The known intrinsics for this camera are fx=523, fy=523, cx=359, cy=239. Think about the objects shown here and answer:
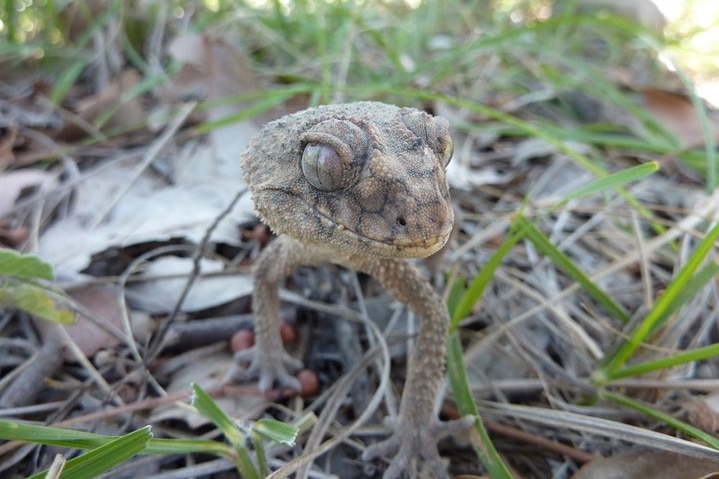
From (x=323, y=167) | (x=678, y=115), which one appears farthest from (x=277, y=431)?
(x=678, y=115)

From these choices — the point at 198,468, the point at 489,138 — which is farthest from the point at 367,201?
the point at 489,138

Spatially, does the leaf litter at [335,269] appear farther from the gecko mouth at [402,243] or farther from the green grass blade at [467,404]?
the gecko mouth at [402,243]

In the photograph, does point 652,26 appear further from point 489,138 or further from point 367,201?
point 367,201

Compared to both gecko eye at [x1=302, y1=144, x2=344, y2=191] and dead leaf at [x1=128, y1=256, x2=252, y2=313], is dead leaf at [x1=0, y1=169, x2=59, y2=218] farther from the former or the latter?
gecko eye at [x1=302, y1=144, x2=344, y2=191]

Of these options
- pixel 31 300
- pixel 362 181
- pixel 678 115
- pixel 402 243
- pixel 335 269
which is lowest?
pixel 335 269

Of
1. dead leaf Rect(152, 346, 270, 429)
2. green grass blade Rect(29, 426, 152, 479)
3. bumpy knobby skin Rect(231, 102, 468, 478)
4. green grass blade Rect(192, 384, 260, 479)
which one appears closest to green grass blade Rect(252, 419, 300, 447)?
green grass blade Rect(192, 384, 260, 479)

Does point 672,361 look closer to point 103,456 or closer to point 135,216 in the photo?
point 103,456
